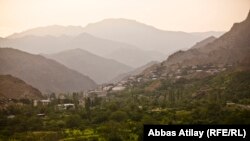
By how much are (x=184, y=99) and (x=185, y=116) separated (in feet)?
44.4

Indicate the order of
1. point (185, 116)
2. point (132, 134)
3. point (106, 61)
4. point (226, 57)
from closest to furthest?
point (132, 134)
point (185, 116)
point (226, 57)
point (106, 61)

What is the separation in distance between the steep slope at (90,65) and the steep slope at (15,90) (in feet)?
307

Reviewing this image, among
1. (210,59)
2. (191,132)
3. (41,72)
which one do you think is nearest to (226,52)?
(210,59)

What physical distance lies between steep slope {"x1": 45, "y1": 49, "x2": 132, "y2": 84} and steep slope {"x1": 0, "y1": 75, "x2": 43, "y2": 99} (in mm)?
93549

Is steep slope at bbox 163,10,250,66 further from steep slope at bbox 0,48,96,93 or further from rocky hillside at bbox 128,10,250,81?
steep slope at bbox 0,48,96,93

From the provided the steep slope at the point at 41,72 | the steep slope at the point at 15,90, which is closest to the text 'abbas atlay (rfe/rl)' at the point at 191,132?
the steep slope at the point at 15,90

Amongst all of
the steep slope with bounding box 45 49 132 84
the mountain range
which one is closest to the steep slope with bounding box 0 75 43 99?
the mountain range

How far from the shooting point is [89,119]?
36188 millimetres

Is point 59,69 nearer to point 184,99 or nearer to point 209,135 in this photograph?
point 184,99

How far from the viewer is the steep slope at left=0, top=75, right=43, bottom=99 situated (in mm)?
57388

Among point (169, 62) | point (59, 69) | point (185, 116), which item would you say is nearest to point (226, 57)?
point (169, 62)

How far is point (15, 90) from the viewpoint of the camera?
59.3 metres

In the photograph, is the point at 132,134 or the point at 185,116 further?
the point at 185,116

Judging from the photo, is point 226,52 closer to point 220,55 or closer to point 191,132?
point 220,55
